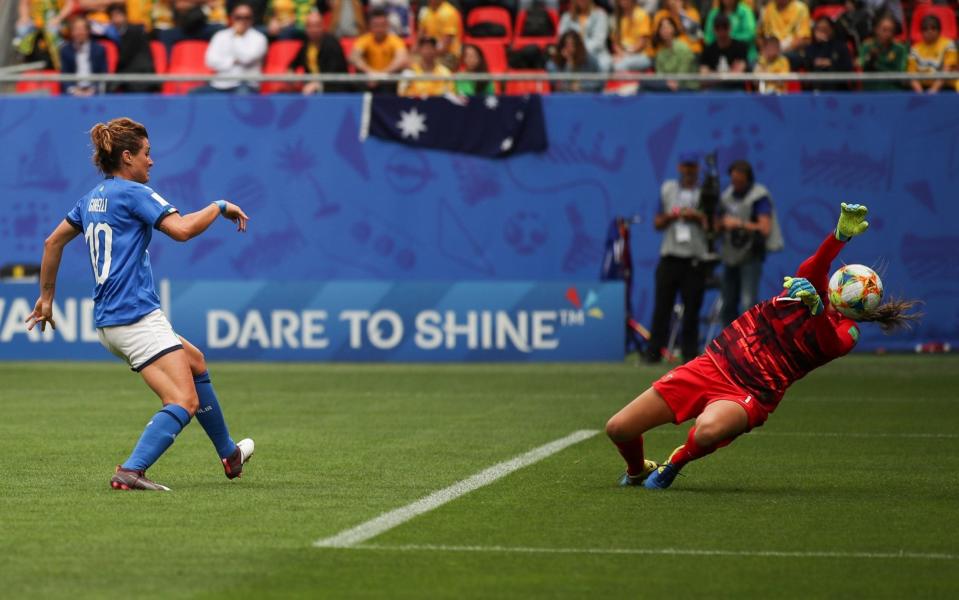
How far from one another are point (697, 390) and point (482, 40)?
1436 centimetres

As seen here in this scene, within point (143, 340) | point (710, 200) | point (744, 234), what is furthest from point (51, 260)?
point (744, 234)

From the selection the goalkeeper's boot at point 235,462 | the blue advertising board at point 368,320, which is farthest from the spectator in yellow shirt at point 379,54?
the goalkeeper's boot at point 235,462

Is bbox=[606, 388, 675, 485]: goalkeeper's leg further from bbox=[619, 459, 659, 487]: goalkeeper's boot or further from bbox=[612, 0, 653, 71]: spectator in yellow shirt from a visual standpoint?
bbox=[612, 0, 653, 71]: spectator in yellow shirt

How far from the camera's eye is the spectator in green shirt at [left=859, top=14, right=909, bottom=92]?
2125 centimetres

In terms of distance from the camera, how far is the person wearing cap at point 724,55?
70.9ft

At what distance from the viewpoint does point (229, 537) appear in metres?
7.64

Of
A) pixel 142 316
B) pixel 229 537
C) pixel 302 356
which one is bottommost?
pixel 302 356

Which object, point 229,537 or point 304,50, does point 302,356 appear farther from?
point 229,537

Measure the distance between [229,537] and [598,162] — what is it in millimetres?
14726

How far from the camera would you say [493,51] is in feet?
75.9

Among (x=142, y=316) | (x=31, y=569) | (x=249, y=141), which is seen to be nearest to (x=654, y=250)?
(x=249, y=141)

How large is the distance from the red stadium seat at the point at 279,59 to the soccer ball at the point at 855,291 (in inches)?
576

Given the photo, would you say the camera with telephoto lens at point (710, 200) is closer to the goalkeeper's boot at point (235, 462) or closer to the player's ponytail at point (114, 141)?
the goalkeeper's boot at point (235, 462)

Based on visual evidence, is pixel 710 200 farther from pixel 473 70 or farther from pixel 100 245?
pixel 100 245
